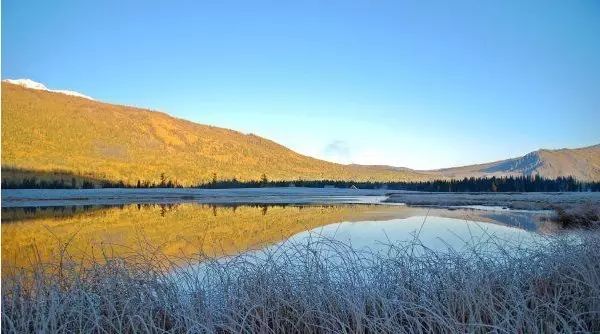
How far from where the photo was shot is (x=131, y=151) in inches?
5861

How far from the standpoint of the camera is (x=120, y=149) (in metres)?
146

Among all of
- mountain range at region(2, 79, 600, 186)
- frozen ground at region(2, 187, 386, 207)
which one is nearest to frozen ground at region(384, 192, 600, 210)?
frozen ground at region(2, 187, 386, 207)

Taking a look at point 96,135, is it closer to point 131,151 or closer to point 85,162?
point 131,151

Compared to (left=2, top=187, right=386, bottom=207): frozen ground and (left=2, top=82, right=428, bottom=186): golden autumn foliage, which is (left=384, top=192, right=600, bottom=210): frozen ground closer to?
(left=2, top=187, right=386, bottom=207): frozen ground

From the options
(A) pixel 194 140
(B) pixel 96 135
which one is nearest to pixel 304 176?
(A) pixel 194 140

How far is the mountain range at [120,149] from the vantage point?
10931cm

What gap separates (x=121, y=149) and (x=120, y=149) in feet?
1.68

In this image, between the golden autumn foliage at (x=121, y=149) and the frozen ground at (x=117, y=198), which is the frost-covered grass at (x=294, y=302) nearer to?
the frozen ground at (x=117, y=198)

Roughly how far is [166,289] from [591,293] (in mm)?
4705

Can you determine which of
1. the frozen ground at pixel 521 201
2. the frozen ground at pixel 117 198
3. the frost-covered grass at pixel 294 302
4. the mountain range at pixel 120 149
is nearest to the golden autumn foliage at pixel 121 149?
the mountain range at pixel 120 149

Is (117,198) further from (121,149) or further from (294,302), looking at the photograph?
(121,149)

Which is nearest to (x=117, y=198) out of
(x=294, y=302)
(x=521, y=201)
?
(x=521, y=201)

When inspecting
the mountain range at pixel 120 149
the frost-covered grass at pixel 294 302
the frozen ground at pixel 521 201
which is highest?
the mountain range at pixel 120 149

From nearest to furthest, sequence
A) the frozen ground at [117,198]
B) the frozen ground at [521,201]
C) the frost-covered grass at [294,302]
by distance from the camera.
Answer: the frost-covered grass at [294,302] < the frozen ground at [521,201] < the frozen ground at [117,198]
